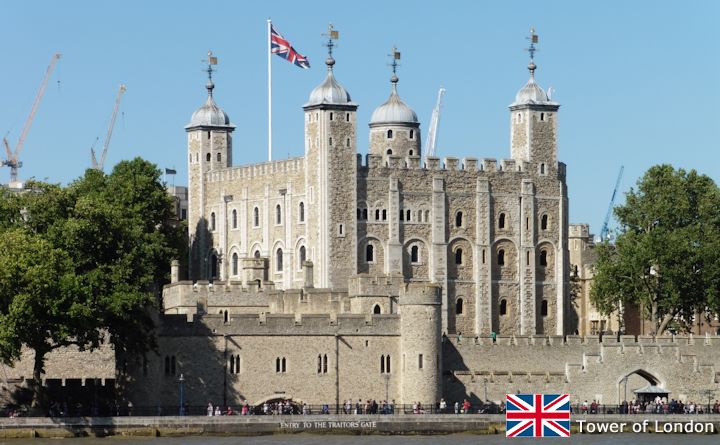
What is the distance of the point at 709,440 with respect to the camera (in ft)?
268

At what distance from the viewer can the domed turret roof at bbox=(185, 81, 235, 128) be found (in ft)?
411

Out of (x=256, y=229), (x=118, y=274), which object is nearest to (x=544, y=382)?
(x=118, y=274)

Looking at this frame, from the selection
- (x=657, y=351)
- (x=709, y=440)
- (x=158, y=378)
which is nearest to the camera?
(x=709, y=440)

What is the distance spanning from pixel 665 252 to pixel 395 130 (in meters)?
19.3

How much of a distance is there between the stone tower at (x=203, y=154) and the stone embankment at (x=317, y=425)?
4178cm

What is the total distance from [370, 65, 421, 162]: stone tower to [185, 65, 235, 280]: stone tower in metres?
8.81

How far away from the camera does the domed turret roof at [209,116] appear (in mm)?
125125

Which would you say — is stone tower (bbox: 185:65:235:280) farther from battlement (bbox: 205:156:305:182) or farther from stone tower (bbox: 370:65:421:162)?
stone tower (bbox: 370:65:421:162)

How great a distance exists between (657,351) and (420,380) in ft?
40.3

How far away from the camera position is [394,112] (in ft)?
401

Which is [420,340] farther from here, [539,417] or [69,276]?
[539,417]

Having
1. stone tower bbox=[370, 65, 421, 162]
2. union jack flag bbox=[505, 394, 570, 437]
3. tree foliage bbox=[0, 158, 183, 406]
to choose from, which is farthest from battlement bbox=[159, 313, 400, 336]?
union jack flag bbox=[505, 394, 570, 437]

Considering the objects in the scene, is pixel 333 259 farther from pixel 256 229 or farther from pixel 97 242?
pixel 97 242

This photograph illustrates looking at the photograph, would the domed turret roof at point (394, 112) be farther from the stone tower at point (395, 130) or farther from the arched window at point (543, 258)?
the arched window at point (543, 258)
